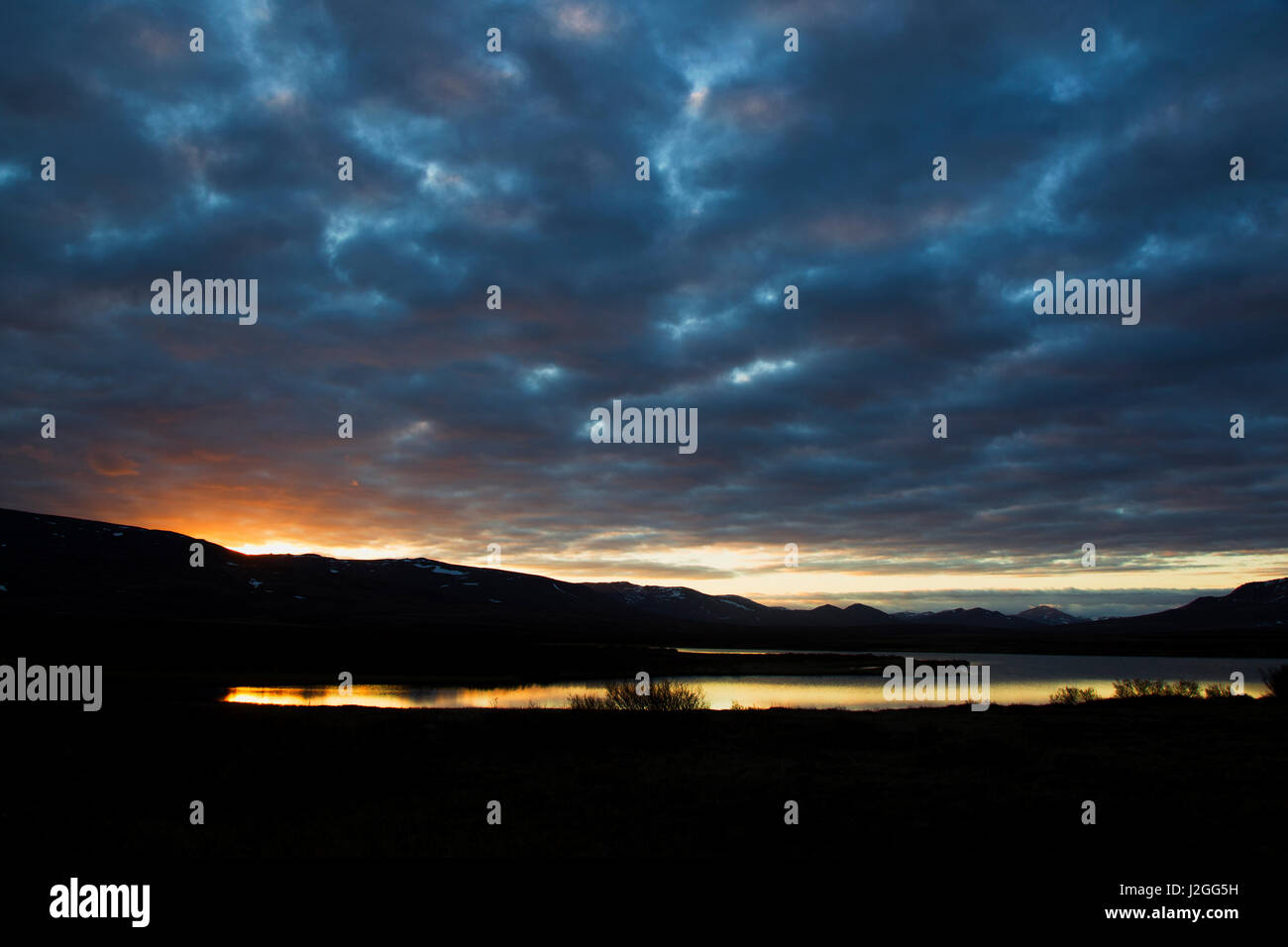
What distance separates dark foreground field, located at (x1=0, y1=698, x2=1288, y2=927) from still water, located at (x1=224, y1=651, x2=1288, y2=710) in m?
18.4

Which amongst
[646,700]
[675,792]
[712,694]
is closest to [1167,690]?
[712,694]

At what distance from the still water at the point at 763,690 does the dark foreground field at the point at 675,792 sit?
60.5ft

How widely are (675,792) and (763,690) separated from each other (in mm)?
49984

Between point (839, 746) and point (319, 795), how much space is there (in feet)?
60.4

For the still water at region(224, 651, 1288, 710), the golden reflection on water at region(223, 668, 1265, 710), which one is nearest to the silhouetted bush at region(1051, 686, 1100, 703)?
the golden reflection on water at region(223, 668, 1265, 710)

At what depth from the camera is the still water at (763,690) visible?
54562mm

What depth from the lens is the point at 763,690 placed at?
6706cm

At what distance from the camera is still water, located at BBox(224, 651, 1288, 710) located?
179ft

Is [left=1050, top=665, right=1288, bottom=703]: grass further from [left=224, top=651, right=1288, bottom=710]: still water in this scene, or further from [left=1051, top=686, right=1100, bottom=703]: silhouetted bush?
[left=224, top=651, right=1288, bottom=710]: still water

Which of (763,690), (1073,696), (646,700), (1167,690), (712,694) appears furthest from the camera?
(763,690)

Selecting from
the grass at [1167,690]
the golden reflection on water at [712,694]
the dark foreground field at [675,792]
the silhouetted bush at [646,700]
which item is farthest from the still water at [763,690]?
the dark foreground field at [675,792]

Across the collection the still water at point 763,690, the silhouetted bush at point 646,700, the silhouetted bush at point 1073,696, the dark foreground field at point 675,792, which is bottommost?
the still water at point 763,690

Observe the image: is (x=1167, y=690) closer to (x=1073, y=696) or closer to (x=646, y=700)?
(x=1073, y=696)

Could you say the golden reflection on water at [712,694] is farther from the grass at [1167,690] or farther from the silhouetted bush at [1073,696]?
the grass at [1167,690]
